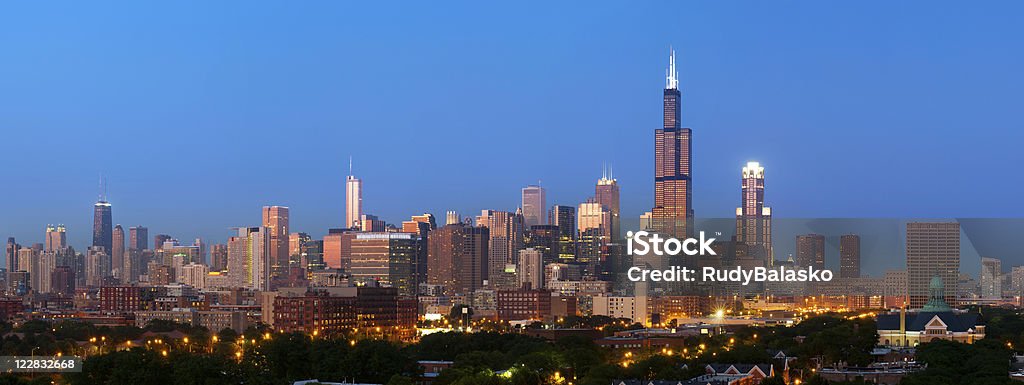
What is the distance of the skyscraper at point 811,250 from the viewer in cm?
10250

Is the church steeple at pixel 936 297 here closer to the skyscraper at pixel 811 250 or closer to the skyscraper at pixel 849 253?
the skyscraper at pixel 849 253

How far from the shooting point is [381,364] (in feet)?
210

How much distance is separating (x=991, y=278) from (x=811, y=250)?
23.1 metres

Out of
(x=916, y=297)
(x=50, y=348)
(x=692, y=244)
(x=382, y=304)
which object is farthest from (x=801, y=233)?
(x=50, y=348)

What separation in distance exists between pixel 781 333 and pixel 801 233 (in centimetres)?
1394

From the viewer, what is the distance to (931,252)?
11394 centimetres

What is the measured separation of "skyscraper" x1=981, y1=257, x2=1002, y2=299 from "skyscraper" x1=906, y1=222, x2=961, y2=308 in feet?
6.52

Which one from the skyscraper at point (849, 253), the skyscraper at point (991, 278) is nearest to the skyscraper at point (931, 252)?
the skyscraper at point (991, 278)

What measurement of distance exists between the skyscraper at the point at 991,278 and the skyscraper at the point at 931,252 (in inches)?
78.3

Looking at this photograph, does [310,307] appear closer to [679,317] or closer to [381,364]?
[679,317]

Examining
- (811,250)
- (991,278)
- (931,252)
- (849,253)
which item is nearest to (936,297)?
(849,253)

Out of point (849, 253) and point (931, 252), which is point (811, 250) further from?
point (931, 252)

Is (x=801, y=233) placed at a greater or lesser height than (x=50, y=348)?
greater

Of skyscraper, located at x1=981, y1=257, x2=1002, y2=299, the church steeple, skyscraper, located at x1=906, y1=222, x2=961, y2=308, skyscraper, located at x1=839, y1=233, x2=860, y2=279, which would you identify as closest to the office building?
skyscraper, located at x1=839, y1=233, x2=860, y2=279
